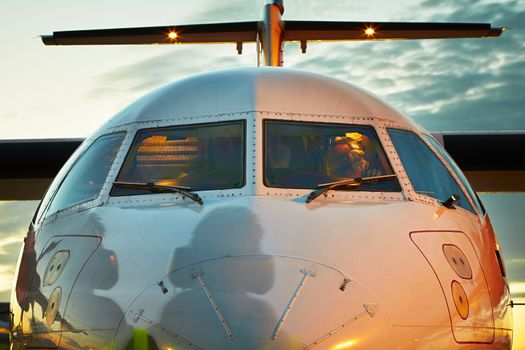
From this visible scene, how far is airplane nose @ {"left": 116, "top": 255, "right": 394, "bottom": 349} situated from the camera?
4.23 m

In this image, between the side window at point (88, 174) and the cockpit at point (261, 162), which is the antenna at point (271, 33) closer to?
the side window at point (88, 174)

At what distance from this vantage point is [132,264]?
4.89m

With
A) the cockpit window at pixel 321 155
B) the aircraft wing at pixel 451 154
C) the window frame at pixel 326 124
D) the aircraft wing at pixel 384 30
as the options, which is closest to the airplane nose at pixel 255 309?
the window frame at pixel 326 124

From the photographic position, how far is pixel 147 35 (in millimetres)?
13977

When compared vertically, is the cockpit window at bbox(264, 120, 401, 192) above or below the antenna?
below

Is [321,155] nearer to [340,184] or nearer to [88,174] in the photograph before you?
[340,184]

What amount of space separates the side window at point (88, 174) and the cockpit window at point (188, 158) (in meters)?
0.19

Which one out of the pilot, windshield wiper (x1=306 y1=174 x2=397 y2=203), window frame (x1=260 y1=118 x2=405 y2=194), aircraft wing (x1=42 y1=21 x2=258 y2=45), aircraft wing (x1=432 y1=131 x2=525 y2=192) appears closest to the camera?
windshield wiper (x1=306 y1=174 x2=397 y2=203)

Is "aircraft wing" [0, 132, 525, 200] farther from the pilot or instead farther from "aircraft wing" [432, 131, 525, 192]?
the pilot

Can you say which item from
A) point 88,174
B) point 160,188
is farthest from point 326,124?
point 88,174

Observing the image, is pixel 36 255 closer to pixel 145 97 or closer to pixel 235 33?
pixel 145 97

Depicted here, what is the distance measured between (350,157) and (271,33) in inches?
A: 343

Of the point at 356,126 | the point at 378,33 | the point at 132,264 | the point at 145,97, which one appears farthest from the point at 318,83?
the point at 378,33

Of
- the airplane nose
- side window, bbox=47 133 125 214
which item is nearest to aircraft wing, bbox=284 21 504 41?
side window, bbox=47 133 125 214
